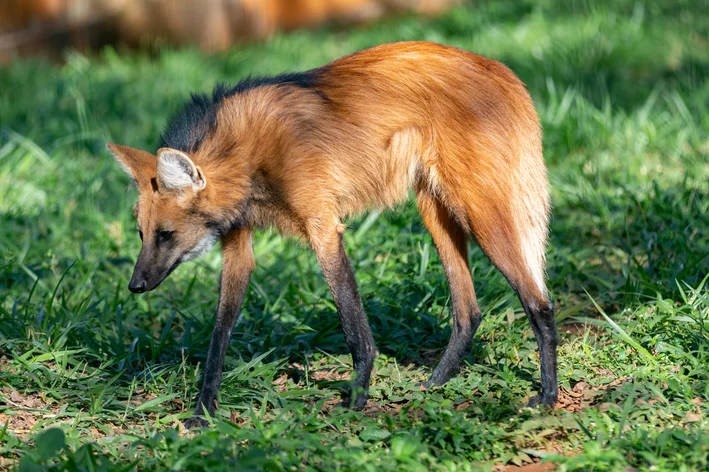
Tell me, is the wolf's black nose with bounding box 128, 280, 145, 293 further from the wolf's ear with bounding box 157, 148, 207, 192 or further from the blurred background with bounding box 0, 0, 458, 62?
the blurred background with bounding box 0, 0, 458, 62

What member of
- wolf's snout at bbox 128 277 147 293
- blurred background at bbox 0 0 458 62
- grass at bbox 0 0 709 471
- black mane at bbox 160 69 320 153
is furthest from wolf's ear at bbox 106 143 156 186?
blurred background at bbox 0 0 458 62

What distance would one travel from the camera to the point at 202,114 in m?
3.24

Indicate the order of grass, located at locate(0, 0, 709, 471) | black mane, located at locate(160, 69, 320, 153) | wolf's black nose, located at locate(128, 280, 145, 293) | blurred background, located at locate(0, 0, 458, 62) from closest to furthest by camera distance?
grass, located at locate(0, 0, 709, 471) < wolf's black nose, located at locate(128, 280, 145, 293) < black mane, located at locate(160, 69, 320, 153) < blurred background, located at locate(0, 0, 458, 62)

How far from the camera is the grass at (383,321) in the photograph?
263cm

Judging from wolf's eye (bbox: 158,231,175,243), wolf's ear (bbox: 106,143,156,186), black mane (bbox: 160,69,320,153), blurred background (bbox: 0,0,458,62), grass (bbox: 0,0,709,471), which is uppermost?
black mane (bbox: 160,69,320,153)

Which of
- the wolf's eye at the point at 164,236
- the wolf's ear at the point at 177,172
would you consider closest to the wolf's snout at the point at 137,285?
the wolf's eye at the point at 164,236

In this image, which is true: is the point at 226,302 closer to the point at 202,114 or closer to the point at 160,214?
the point at 160,214

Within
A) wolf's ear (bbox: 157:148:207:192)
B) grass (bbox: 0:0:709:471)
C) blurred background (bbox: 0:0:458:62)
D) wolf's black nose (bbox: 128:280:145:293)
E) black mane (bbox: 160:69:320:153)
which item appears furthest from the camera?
blurred background (bbox: 0:0:458:62)

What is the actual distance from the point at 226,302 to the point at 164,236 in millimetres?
386

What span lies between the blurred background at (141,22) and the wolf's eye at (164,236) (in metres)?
5.11

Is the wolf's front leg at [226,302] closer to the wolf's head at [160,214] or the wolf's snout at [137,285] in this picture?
the wolf's head at [160,214]

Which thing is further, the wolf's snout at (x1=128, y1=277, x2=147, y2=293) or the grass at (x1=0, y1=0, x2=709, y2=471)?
the wolf's snout at (x1=128, y1=277, x2=147, y2=293)

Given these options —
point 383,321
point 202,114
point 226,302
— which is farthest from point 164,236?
point 383,321

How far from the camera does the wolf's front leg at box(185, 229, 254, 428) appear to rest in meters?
3.07
